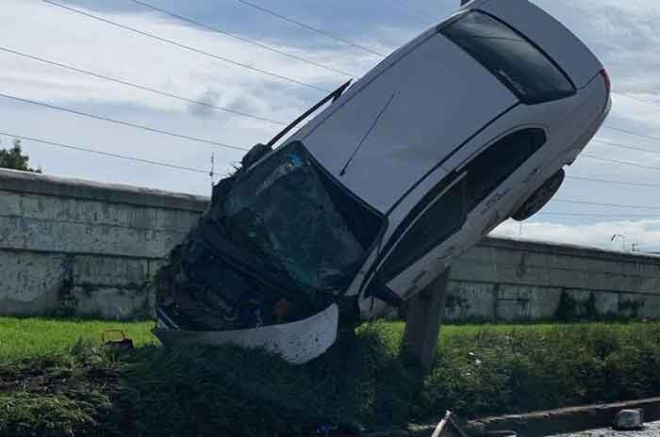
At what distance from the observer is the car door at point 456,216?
10.7 metres

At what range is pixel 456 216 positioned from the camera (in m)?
11.1

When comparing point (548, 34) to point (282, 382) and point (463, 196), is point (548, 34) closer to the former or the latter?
point (463, 196)

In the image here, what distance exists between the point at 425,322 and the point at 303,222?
75.6 inches

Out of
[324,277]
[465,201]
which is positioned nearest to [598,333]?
[465,201]

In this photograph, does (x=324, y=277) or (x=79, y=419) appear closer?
(x=79, y=419)

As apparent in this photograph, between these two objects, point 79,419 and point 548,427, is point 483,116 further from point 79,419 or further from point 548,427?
point 79,419

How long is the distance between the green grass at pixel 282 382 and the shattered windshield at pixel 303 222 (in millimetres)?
776

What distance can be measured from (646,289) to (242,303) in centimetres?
1867

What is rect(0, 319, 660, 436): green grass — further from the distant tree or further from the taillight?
the distant tree

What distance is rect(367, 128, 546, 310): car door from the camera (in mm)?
10688

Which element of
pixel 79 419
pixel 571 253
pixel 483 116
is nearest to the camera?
pixel 79 419

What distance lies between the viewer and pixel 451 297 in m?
20.3

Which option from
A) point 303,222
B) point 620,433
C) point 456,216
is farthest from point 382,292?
point 620,433

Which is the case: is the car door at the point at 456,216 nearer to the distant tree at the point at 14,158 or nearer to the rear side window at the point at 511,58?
the rear side window at the point at 511,58
